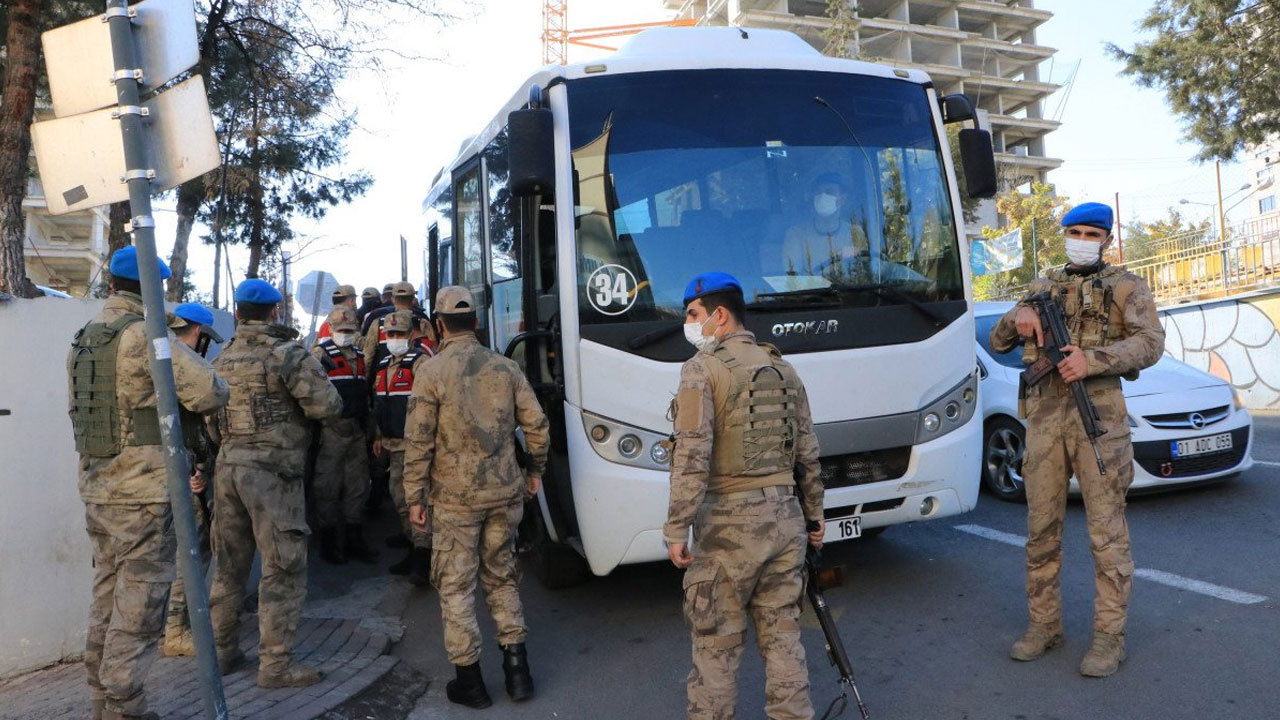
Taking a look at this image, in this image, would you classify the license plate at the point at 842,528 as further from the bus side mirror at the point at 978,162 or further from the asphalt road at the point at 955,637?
the bus side mirror at the point at 978,162

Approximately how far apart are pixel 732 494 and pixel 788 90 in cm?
279

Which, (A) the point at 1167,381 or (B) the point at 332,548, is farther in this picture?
(A) the point at 1167,381

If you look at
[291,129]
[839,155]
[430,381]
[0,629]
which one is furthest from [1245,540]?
[291,129]

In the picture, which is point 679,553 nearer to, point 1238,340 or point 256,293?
point 256,293

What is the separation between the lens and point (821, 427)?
4.90 meters

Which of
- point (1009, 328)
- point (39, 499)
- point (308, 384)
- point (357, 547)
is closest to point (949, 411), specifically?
point (1009, 328)

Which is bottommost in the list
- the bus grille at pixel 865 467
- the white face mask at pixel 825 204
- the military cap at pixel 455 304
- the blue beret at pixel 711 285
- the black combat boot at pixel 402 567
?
the black combat boot at pixel 402 567

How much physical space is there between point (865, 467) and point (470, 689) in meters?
2.26

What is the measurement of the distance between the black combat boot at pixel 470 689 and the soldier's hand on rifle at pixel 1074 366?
2.84m

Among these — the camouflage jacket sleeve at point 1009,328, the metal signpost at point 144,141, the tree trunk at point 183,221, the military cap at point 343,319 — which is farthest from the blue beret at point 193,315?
the tree trunk at point 183,221

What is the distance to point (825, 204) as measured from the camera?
16.9 ft

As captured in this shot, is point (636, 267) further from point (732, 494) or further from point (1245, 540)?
point (1245, 540)

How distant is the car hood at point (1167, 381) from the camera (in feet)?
23.4

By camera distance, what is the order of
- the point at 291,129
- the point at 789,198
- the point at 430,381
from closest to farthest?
the point at 430,381 → the point at 789,198 → the point at 291,129
